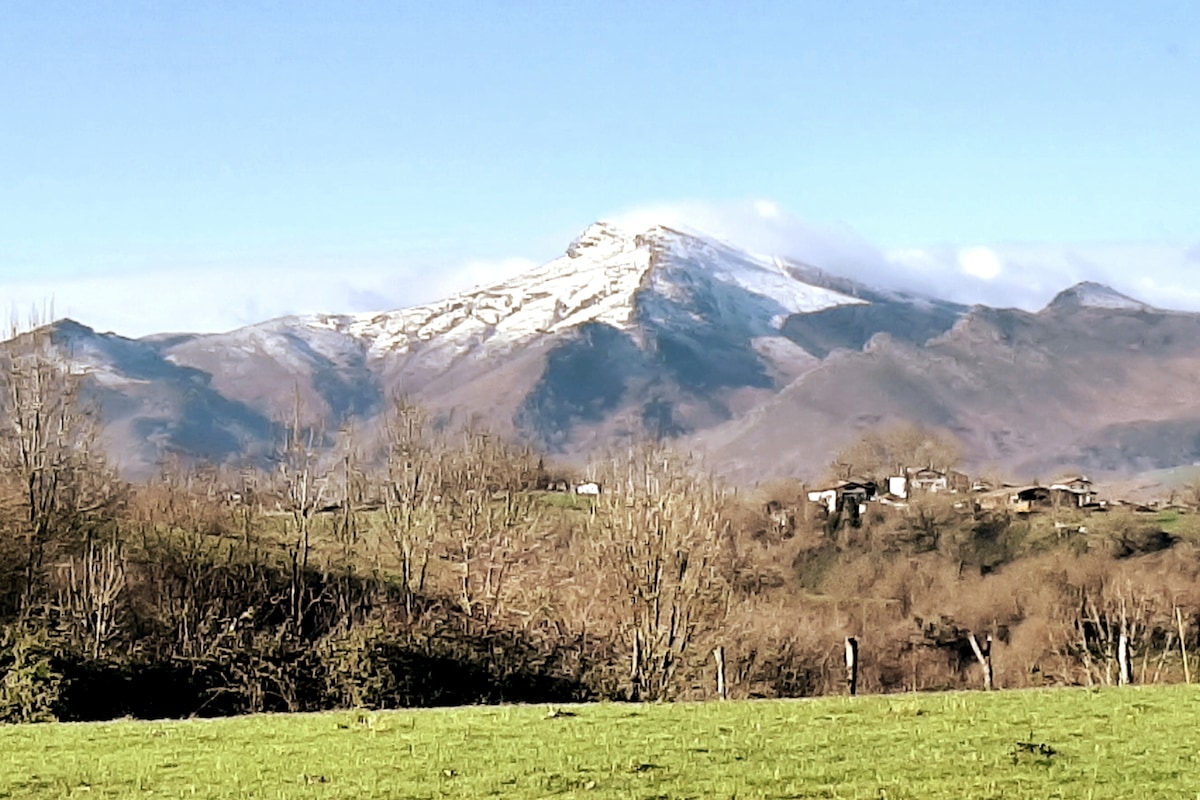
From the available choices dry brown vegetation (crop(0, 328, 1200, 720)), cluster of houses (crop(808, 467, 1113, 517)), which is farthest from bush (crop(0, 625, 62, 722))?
cluster of houses (crop(808, 467, 1113, 517))

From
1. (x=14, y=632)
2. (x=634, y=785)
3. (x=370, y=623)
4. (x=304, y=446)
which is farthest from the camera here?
(x=304, y=446)

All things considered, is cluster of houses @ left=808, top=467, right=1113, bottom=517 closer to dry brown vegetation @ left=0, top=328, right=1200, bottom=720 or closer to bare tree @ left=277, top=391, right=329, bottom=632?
dry brown vegetation @ left=0, top=328, right=1200, bottom=720

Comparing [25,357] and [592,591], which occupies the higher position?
[25,357]

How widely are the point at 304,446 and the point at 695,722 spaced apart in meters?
48.3

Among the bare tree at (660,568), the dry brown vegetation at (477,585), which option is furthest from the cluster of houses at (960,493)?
the bare tree at (660,568)

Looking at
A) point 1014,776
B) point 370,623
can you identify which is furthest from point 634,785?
point 370,623

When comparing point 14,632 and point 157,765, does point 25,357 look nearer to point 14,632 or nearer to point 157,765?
point 14,632

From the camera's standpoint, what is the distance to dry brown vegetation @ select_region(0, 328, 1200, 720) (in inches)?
1292

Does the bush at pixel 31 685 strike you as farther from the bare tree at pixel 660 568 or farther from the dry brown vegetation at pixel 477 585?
the bare tree at pixel 660 568

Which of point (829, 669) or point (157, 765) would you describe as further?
point (829, 669)

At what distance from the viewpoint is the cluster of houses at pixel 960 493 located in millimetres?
103188

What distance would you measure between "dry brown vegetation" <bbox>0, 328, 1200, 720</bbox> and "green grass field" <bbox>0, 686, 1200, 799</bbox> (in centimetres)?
1038

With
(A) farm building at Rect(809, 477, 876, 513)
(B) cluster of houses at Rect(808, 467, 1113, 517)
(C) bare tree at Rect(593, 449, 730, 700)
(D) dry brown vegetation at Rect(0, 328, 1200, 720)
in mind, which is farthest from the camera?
(A) farm building at Rect(809, 477, 876, 513)

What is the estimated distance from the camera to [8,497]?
4994 cm
